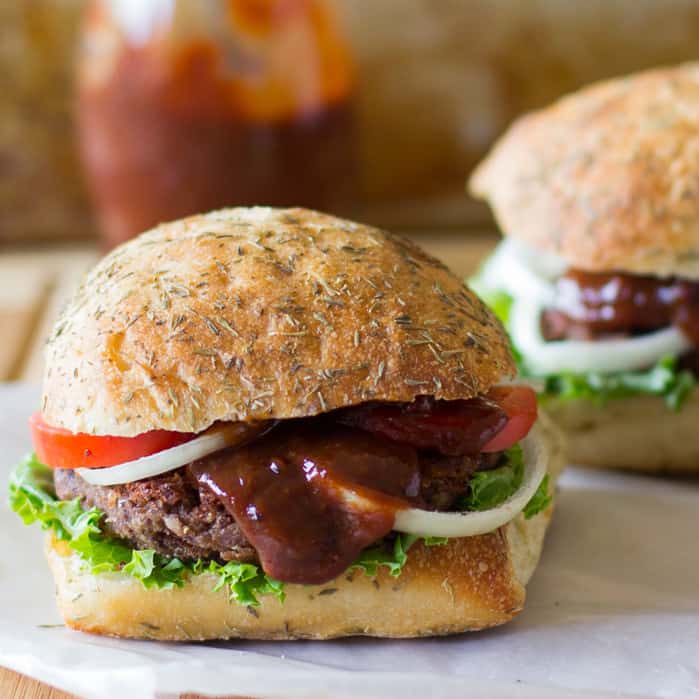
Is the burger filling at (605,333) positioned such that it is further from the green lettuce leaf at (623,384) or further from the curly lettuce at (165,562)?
the curly lettuce at (165,562)

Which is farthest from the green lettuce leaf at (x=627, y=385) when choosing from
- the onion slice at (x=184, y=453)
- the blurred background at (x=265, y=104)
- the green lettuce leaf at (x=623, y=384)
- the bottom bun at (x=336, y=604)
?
the blurred background at (x=265, y=104)

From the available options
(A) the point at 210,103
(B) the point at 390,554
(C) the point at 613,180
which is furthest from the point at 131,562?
(A) the point at 210,103

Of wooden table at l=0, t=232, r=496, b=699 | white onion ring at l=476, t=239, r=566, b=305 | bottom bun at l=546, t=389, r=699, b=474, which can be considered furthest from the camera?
wooden table at l=0, t=232, r=496, b=699

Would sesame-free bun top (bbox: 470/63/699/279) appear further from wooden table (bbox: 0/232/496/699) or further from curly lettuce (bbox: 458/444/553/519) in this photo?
curly lettuce (bbox: 458/444/553/519)

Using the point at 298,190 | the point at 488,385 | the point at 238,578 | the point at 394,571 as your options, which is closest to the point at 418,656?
the point at 394,571

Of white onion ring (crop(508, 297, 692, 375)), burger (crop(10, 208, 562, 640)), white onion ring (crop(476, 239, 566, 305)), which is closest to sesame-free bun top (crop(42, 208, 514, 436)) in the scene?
burger (crop(10, 208, 562, 640))

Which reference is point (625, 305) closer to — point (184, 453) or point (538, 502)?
point (538, 502)

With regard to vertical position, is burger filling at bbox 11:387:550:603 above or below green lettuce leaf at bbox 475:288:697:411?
above

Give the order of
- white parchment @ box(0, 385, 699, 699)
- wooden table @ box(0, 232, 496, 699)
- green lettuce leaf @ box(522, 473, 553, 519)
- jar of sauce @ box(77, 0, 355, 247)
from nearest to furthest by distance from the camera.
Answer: white parchment @ box(0, 385, 699, 699) → green lettuce leaf @ box(522, 473, 553, 519) → wooden table @ box(0, 232, 496, 699) → jar of sauce @ box(77, 0, 355, 247)
